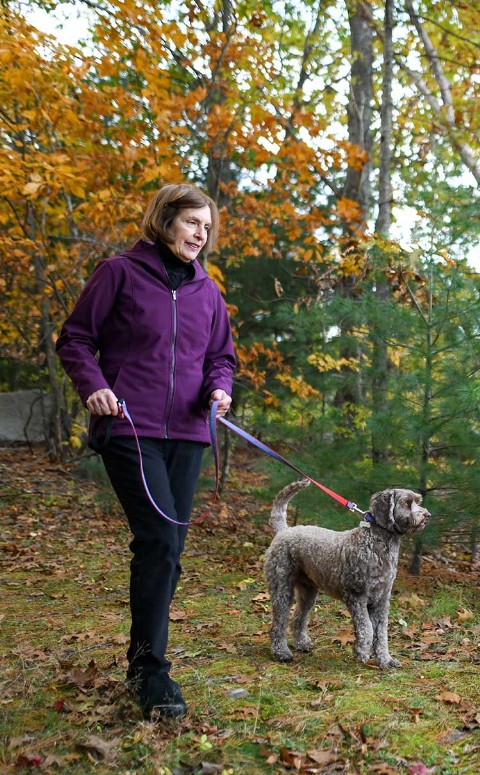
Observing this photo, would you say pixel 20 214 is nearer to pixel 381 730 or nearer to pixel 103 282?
pixel 103 282

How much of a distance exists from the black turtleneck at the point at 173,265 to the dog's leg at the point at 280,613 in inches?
73.4

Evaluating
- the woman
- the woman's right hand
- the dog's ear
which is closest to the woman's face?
the woman

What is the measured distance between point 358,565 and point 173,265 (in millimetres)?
1895

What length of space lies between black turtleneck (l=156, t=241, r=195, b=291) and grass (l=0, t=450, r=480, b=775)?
1916 mm

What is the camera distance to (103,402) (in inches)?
117

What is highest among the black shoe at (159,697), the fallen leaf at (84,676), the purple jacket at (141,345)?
the purple jacket at (141,345)

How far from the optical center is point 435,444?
247 inches

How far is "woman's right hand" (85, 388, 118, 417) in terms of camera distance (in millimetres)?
2979

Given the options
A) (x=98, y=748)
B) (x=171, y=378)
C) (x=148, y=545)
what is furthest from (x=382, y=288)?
(x=98, y=748)

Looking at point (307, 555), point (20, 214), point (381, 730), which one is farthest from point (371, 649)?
point (20, 214)

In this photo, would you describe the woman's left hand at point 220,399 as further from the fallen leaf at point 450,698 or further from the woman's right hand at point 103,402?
the fallen leaf at point 450,698

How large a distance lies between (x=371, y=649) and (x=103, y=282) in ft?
8.45

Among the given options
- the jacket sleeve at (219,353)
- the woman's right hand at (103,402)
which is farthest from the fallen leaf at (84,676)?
the jacket sleeve at (219,353)

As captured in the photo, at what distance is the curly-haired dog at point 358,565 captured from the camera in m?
3.90
